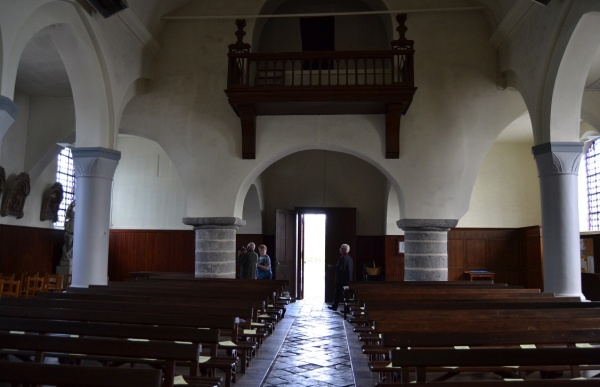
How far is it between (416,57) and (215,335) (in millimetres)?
Answer: 7673

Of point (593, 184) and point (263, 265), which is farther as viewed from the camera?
point (593, 184)

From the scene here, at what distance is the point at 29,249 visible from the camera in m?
12.2

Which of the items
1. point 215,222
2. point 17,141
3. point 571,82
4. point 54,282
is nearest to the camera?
point 571,82

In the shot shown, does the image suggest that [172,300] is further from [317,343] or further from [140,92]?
[140,92]

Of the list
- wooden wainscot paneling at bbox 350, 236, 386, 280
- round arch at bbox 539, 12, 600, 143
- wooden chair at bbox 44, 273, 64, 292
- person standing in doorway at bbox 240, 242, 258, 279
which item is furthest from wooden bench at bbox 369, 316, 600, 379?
wooden wainscot paneling at bbox 350, 236, 386, 280

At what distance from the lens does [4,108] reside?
527cm

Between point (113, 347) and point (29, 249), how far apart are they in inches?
417

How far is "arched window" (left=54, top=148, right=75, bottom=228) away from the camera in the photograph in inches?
531

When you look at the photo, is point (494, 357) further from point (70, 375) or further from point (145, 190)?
point (145, 190)

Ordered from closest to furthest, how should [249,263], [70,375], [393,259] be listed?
[70,375] < [249,263] < [393,259]

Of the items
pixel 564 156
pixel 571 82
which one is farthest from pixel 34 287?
pixel 571 82

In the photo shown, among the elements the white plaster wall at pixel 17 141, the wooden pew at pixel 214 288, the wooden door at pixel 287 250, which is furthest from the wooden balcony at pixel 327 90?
the white plaster wall at pixel 17 141

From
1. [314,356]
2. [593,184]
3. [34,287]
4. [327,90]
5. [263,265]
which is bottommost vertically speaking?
[314,356]

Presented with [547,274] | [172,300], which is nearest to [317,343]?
[172,300]
